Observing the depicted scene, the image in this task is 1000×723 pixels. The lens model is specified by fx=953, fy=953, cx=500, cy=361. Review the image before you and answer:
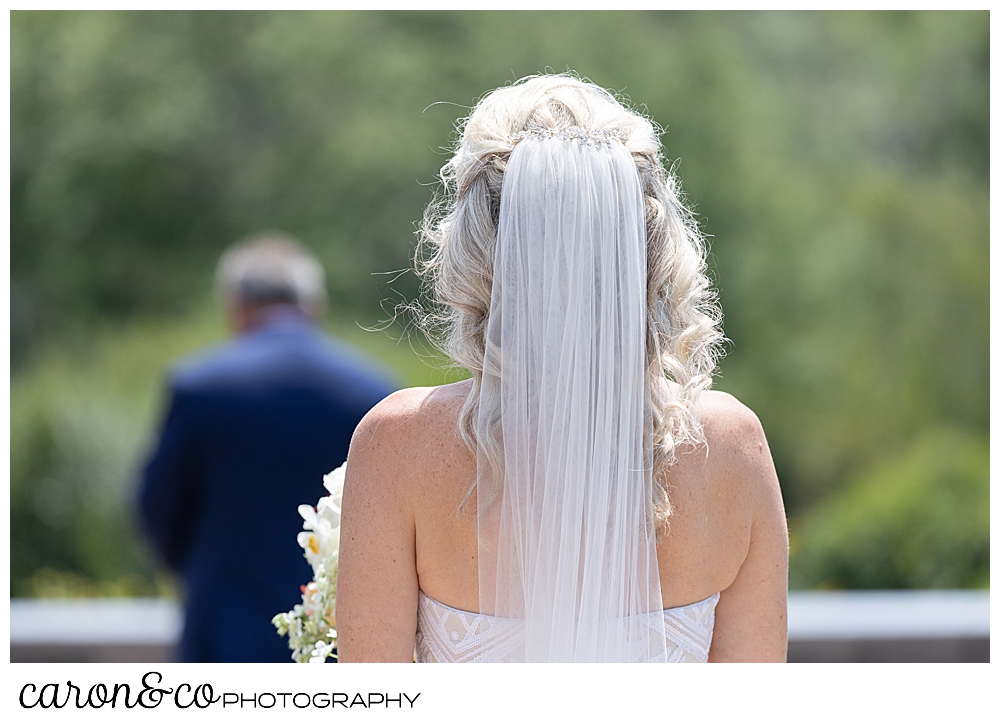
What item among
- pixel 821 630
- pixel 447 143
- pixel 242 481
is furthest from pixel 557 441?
pixel 447 143

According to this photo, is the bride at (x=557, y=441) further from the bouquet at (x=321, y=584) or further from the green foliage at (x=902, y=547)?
the green foliage at (x=902, y=547)

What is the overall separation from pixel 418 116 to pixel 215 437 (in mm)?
12571

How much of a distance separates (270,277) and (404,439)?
7.99ft

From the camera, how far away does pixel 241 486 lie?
3645mm

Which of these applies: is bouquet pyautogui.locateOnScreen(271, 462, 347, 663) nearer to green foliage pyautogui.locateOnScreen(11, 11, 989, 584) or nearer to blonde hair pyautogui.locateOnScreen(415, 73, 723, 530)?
blonde hair pyautogui.locateOnScreen(415, 73, 723, 530)

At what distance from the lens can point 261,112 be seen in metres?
15.8

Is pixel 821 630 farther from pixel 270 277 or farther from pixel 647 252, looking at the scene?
pixel 647 252

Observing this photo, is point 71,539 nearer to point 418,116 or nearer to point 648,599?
point 648,599

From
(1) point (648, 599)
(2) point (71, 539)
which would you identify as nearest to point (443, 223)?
(1) point (648, 599)

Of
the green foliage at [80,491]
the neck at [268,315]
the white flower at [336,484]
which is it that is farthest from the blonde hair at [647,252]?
the green foliage at [80,491]

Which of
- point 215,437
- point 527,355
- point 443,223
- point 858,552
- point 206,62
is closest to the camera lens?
point 527,355

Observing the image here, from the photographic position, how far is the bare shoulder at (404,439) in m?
1.76

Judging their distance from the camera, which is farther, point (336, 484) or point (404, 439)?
point (336, 484)

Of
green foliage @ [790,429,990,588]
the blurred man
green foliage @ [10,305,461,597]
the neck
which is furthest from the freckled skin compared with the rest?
green foliage @ [10,305,461,597]
